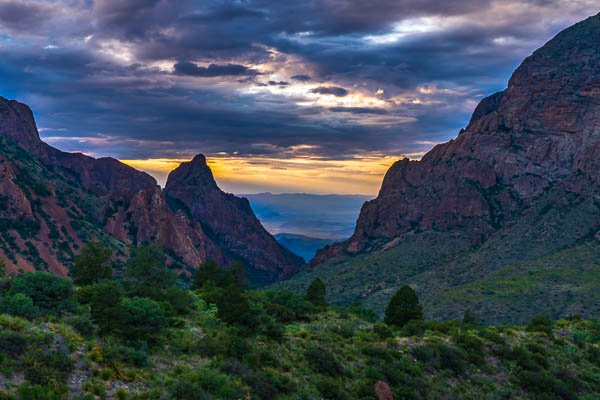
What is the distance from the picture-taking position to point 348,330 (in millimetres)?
33156

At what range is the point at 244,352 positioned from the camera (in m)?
24.3

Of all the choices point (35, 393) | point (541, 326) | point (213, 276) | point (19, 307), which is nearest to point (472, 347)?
point (541, 326)

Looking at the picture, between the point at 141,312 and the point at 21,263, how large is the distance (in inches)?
3354

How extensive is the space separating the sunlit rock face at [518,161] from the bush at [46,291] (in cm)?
13363

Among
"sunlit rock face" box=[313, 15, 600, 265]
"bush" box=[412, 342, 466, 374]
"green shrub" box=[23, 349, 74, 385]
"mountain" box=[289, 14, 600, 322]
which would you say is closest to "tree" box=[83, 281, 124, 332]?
"green shrub" box=[23, 349, 74, 385]

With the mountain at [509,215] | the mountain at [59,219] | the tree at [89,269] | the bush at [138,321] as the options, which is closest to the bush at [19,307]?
the bush at [138,321]

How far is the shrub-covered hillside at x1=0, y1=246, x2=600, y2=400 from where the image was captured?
18.3m

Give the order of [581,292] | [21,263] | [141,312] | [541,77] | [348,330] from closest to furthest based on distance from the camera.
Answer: [141,312]
[348,330]
[581,292]
[21,263]
[541,77]

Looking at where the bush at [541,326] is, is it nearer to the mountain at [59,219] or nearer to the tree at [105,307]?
the tree at [105,307]

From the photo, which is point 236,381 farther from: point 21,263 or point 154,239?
point 154,239

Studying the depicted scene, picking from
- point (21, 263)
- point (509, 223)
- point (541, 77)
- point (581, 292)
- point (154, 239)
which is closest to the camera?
point (581, 292)

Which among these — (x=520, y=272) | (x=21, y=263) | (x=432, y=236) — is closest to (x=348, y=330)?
(x=520, y=272)

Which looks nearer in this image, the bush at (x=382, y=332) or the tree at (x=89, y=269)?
the bush at (x=382, y=332)

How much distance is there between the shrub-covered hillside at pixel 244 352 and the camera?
721 inches
